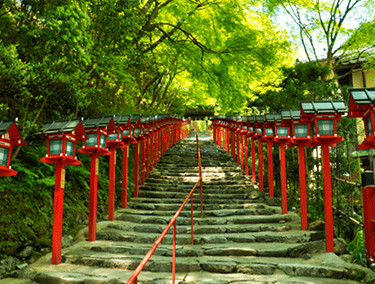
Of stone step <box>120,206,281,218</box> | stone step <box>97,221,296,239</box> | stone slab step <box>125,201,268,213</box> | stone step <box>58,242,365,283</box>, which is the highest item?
stone slab step <box>125,201,268,213</box>

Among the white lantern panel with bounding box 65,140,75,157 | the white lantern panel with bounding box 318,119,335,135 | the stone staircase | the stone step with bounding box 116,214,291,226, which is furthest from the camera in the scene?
the stone step with bounding box 116,214,291,226

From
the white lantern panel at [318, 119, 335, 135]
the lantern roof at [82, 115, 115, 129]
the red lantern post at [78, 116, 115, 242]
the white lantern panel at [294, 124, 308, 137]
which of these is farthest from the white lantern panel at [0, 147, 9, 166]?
the white lantern panel at [294, 124, 308, 137]

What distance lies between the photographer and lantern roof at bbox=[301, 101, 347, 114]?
543cm

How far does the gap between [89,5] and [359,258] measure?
7.97 meters

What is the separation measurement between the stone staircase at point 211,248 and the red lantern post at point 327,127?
1.65 ft


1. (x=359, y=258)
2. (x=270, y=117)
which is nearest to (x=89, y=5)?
(x=270, y=117)

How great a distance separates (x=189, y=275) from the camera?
486 cm

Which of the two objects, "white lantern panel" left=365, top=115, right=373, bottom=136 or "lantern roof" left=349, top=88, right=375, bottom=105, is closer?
"lantern roof" left=349, top=88, right=375, bottom=105

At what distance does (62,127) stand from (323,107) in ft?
16.3

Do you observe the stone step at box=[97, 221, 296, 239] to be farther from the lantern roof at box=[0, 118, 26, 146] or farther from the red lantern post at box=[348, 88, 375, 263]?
the lantern roof at box=[0, 118, 26, 146]

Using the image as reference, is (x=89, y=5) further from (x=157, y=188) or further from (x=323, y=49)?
(x=323, y=49)

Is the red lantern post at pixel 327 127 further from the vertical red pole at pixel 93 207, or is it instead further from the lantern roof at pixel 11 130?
the lantern roof at pixel 11 130

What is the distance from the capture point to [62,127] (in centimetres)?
520

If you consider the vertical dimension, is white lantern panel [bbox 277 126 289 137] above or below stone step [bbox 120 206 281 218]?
above
